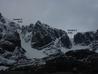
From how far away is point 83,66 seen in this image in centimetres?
15288

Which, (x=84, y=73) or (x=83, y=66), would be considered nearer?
(x=84, y=73)

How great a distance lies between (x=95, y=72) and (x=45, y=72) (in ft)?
107

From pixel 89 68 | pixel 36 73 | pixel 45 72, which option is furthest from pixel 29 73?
pixel 89 68

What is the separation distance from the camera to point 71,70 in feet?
482

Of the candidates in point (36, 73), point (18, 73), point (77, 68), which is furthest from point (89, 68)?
point (18, 73)

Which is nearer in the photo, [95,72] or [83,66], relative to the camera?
[95,72]

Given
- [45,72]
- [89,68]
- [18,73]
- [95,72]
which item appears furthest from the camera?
[18,73]

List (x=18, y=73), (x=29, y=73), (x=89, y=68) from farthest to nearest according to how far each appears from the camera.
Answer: (x=18, y=73)
(x=29, y=73)
(x=89, y=68)

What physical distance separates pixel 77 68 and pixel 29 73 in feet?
115

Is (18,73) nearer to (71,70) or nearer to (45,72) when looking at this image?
(45,72)

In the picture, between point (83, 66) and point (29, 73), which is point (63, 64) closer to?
point (83, 66)

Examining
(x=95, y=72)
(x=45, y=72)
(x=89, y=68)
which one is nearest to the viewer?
(x=95, y=72)

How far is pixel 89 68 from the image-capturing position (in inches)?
5684

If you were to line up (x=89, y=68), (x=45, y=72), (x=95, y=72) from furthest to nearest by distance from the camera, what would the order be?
(x=45, y=72) < (x=89, y=68) < (x=95, y=72)
